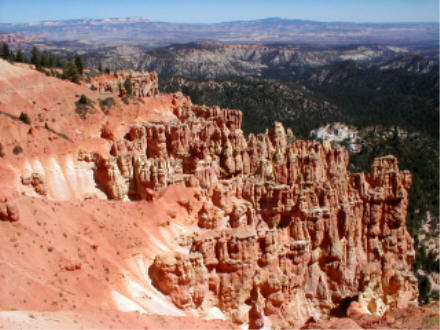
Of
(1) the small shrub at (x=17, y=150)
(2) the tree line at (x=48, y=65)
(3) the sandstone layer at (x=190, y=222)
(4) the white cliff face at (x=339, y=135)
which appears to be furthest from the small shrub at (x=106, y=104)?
(4) the white cliff face at (x=339, y=135)

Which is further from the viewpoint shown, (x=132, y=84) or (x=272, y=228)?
(x=132, y=84)

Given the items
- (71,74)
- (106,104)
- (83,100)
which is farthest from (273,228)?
(71,74)

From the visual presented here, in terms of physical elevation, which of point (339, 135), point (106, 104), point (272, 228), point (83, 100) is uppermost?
point (83, 100)

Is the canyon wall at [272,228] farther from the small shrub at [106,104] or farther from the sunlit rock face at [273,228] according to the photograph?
the small shrub at [106,104]

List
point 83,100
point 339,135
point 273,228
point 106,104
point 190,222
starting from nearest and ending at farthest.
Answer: point 273,228 < point 190,222 < point 83,100 < point 106,104 < point 339,135

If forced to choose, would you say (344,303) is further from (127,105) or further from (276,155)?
(127,105)

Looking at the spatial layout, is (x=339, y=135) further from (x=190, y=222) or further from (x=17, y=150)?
(x=17, y=150)

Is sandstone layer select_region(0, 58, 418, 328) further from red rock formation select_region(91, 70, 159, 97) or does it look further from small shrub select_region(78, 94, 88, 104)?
red rock formation select_region(91, 70, 159, 97)
